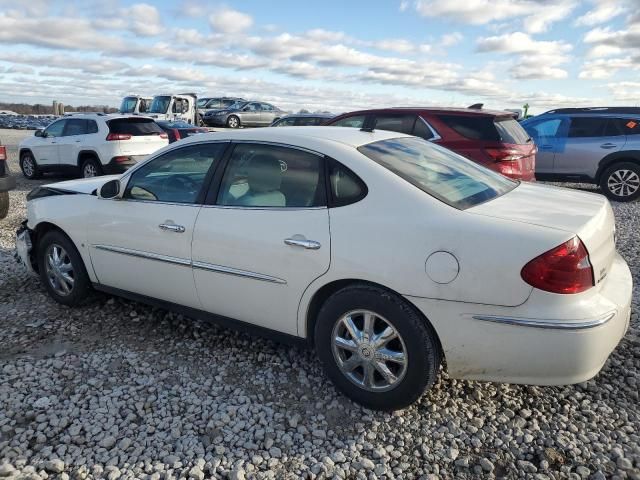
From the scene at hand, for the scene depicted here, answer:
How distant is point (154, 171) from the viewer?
390 centimetres

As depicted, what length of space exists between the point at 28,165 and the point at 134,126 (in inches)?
140

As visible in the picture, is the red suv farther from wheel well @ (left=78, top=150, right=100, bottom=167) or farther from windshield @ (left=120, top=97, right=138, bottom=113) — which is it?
windshield @ (left=120, top=97, right=138, bottom=113)

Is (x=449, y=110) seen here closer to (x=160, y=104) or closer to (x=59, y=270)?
(x=59, y=270)

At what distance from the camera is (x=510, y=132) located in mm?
7469

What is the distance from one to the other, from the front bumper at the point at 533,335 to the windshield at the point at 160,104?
21.0m

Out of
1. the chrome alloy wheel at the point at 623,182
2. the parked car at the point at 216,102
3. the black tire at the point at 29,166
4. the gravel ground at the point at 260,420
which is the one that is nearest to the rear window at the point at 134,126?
the black tire at the point at 29,166

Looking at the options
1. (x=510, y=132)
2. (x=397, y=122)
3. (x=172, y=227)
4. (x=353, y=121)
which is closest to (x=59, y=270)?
(x=172, y=227)

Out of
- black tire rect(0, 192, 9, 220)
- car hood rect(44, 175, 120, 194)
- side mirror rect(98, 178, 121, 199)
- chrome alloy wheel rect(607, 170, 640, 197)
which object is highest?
side mirror rect(98, 178, 121, 199)

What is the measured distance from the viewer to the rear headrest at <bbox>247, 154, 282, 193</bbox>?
331 cm

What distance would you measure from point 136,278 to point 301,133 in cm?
167

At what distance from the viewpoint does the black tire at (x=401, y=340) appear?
8.94 ft

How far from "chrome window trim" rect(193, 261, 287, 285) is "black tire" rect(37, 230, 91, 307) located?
141cm

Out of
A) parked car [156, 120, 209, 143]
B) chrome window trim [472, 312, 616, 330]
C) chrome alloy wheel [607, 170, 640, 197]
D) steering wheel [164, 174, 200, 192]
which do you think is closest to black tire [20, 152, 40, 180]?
parked car [156, 120, 209, 143]

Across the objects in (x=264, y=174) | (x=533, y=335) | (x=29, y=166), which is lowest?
(x=29, y=166)
